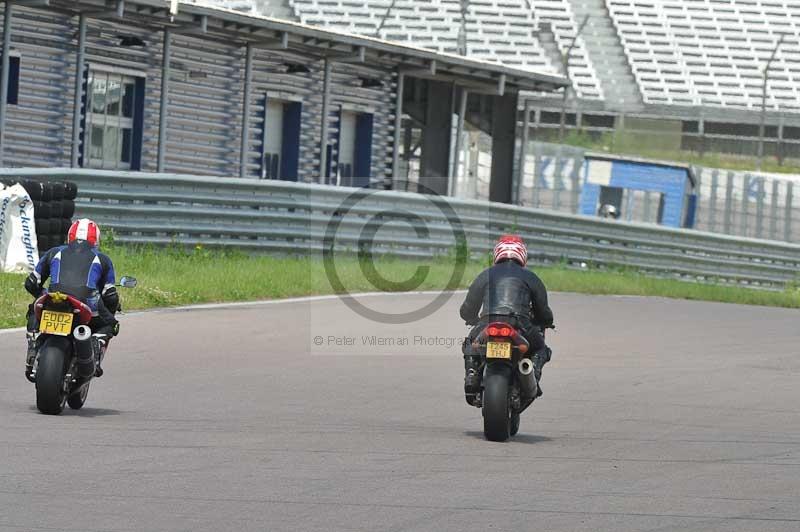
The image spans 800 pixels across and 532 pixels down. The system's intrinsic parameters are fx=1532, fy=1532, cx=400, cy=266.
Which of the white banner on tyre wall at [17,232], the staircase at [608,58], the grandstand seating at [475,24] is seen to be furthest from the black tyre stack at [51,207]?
the grandstand seating at [475,24]

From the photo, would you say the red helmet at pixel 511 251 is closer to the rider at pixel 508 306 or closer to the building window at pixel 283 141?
the rider at pixel 508 306

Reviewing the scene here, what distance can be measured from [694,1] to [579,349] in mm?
42965

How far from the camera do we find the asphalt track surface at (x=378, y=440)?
6.77 meters

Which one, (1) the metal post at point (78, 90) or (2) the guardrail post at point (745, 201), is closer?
(1) the metal post at point (78, 90)

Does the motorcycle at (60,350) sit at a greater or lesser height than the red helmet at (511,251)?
lesser

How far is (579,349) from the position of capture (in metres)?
15.6

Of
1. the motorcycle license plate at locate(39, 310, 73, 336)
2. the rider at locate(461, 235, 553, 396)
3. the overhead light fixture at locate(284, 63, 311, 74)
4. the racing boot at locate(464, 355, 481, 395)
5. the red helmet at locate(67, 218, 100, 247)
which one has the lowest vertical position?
the racing boot at locate(464, 355, 481, 395)

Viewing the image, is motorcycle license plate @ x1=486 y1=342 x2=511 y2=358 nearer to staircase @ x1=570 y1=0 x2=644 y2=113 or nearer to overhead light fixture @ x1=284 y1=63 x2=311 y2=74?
overhead light fixture @ x1=284 y1=63 x2=311 y2=74

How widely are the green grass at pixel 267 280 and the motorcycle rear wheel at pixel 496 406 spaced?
6488mm

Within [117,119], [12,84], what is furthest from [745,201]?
[12,84]

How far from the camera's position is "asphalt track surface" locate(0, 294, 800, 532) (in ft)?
22.2

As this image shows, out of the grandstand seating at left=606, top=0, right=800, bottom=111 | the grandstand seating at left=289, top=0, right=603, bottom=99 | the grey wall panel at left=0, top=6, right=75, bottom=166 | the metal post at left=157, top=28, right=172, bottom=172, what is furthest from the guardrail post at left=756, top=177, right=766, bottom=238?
the grey wall panel at left=0, top=6, right=75, bottom=166

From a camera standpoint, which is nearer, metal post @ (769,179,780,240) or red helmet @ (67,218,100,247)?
red helmet @ (67,218,100,247)

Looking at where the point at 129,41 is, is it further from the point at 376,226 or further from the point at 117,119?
the point at 376,226
